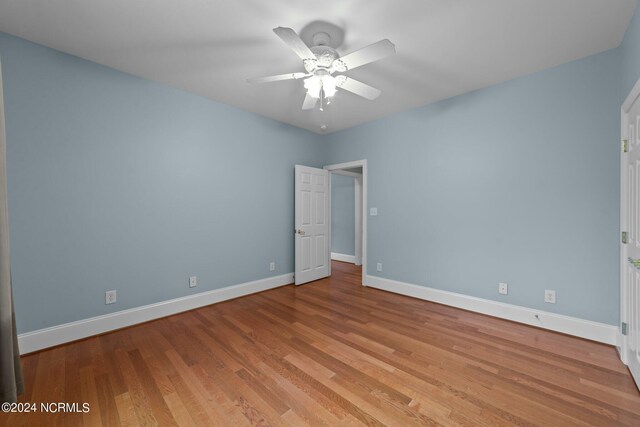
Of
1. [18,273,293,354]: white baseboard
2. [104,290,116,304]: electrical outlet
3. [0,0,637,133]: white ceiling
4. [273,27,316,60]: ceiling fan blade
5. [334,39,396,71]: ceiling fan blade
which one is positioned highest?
[0,0,637,133]: white ceiling

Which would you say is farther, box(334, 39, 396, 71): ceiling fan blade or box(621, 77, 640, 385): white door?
box(621, 77, 640, 385): white door

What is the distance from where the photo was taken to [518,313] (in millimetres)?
2877

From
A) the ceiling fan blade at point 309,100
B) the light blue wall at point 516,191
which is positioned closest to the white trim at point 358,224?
the light blue wall at point 516,191

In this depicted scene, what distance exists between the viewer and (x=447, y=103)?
346 cm

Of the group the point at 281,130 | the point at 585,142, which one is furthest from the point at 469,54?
the point at 281,130

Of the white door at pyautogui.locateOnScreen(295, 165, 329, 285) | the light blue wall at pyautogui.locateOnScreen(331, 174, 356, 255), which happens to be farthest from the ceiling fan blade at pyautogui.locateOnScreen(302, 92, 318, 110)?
the light blue wall at pyautogui.locateOnScreen(331, 174, 356, 255)

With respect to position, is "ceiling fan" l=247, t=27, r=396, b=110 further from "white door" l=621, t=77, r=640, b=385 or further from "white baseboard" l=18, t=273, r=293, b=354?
"white baseboard" l=18, t=273, r=293, b=354

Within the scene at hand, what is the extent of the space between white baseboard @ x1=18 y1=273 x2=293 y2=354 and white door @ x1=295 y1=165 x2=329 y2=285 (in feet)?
2.89

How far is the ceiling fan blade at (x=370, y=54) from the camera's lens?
5.74ft

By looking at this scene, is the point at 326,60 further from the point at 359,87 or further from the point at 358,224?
the point at 358,224

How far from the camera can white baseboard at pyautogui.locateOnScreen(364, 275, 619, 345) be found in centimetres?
245

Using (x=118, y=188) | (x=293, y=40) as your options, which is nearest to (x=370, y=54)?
(x=293, y=40)

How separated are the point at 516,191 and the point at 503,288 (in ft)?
3.63

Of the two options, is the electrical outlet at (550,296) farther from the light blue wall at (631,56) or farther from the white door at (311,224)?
the white door at (311,224)
